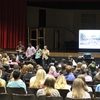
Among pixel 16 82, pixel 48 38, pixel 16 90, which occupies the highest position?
pixel 48 38

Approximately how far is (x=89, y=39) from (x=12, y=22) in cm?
521

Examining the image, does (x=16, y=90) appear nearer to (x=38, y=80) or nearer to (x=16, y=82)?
(x=16, y=82)

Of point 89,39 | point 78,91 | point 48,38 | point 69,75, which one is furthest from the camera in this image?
point 48,38

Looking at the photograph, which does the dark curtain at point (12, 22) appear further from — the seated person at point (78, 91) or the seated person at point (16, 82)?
the seated person at point (78, 91)

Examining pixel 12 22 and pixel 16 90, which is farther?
pixel 12 22

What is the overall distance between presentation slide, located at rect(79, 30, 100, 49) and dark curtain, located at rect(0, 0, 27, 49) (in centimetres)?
388

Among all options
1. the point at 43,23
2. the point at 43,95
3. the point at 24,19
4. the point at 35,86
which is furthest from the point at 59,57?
the point at 43,95

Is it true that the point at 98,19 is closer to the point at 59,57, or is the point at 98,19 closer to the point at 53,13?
the point at 53,13

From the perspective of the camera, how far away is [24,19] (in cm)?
2047

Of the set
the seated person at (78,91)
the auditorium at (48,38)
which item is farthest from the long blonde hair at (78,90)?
the auditorium at (48,38)

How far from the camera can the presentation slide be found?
21.0m

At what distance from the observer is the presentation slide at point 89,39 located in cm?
2098

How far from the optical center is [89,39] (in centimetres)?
2119

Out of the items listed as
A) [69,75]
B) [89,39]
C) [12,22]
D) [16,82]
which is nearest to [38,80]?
[16,82]
